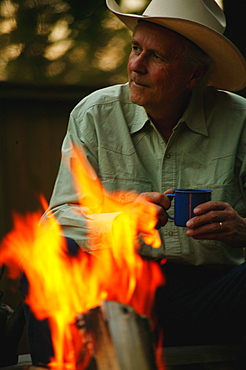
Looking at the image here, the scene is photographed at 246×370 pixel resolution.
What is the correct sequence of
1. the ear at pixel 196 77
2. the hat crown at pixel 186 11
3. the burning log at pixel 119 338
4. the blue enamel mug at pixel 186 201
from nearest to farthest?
the burning log at pixel 119 338 < the blue enamel mug at pixel 186 201 < the hat crown at pixel 186 11 < the ear at pixel 196 77

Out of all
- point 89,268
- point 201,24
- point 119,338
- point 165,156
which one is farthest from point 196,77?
point 119,338

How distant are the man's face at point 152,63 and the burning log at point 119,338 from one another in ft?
3.79

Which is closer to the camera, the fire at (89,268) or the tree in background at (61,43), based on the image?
the fire at (89,268)

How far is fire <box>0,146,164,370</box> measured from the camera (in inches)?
92.7

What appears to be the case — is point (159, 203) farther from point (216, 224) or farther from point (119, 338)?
point (119, 338)

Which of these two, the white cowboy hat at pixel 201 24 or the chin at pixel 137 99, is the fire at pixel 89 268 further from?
the white cowboy hat at pixel 201 24

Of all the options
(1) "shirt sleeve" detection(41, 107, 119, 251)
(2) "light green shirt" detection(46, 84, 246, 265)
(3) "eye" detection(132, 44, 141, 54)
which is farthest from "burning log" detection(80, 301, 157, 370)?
(3) "eye" detection(132, 44, 141, 54)

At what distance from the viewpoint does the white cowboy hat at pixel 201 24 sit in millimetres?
2662

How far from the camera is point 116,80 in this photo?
3.83 m

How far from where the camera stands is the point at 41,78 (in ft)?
12.1

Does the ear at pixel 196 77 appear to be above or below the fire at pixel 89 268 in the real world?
above

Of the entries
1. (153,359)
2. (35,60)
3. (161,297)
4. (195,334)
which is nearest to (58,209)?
(161,297)

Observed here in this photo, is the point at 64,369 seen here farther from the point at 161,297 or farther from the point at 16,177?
the point at 16,177

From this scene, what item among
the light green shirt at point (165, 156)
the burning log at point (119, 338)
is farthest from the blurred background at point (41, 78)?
the burning log at point (119, 338)
